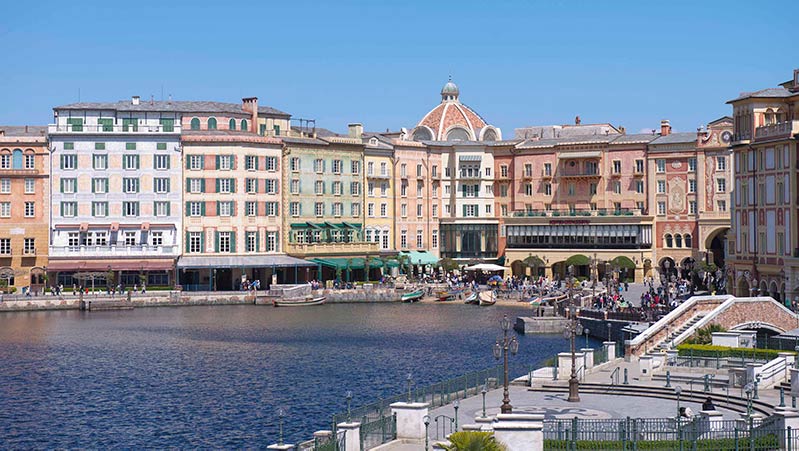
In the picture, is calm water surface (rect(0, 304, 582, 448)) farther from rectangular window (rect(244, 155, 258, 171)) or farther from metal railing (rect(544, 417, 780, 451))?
rectangular window (rect(244, 155, 258, 171))

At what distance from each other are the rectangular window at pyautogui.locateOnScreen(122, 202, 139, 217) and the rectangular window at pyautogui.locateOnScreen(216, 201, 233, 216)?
23.7 feet

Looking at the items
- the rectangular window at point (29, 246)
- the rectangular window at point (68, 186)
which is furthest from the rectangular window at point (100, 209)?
the rectangular window at point (29, 246)

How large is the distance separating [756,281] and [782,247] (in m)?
4.73

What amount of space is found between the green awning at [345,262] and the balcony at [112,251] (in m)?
14.2

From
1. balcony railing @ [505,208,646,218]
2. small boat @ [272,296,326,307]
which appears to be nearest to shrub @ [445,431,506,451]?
small boat @ [272,296,326,307]

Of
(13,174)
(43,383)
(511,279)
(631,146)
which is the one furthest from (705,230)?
(43,383)

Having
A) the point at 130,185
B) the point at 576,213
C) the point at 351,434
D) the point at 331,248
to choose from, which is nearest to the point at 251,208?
the point at 331,248

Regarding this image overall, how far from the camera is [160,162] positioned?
4488 inches

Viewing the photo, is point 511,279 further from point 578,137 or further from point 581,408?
point 581,408

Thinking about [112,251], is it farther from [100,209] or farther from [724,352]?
[724,352]

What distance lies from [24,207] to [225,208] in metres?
17.7

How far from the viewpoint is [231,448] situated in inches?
1826

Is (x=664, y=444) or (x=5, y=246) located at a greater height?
(x=5, y=246)

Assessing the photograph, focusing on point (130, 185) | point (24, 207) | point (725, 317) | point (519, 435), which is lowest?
point (519, 435)
